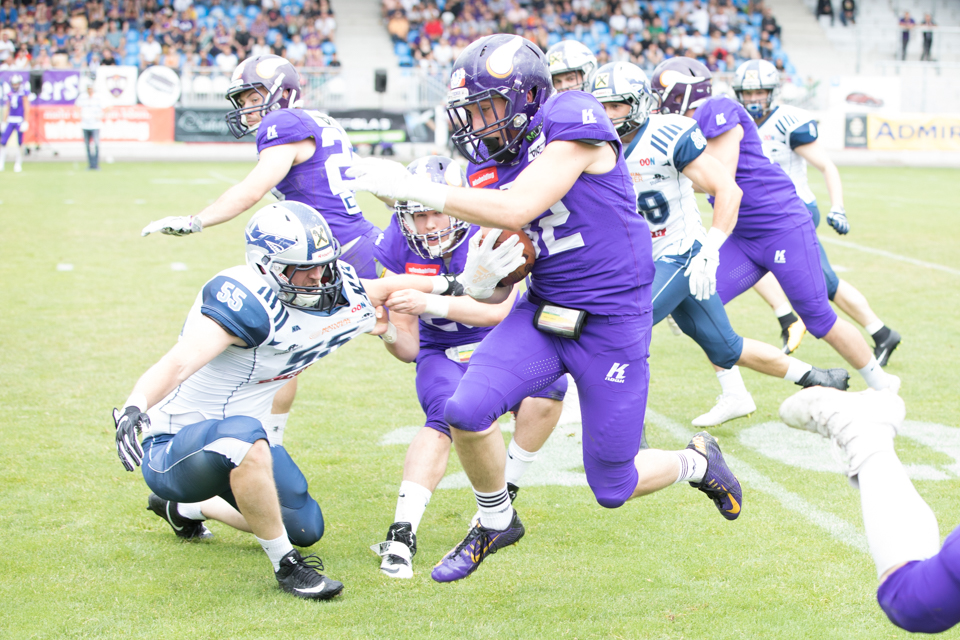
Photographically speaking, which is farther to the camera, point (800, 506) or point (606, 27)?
point (606, 27)

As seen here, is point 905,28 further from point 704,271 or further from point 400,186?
point 400,186

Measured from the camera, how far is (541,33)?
25.6 m

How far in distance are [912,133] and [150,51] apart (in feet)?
59.6

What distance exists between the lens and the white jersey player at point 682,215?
4.25 m

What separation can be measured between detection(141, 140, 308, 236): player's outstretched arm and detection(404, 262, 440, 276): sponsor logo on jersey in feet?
3.03

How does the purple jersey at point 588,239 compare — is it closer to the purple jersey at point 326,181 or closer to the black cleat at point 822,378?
the purple jersey at point 326,181

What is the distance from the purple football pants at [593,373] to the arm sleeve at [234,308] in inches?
25.5

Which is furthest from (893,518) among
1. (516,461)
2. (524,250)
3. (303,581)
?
(516,461)

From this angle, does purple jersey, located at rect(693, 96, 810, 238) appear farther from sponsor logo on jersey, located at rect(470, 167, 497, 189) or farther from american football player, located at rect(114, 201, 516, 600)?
american football player, located at rect(114, 201, 516, 600)

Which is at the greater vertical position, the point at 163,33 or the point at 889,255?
the point at 163,33

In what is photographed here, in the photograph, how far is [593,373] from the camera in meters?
3.09

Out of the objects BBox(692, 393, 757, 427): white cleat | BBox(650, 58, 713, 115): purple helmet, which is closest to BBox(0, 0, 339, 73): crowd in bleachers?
BBox(650, 58, 713, 115): purple helmet

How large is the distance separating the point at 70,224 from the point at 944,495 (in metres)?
10.2

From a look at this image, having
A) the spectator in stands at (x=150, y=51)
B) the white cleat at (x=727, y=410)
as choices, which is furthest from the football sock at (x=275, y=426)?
the spectator in stands at (x=150, y=51)
